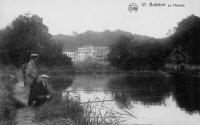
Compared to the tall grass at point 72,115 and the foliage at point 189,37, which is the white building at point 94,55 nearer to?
the foliage at point 189,37

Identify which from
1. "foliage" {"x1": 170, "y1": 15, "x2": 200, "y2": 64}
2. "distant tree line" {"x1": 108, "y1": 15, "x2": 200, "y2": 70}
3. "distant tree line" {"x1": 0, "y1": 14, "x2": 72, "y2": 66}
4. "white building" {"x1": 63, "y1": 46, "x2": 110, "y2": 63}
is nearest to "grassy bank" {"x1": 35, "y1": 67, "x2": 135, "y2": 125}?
"distant tree line" {"x1": 0, "y1": 14, "x2": 72, "y2": 66}

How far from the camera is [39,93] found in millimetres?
7629

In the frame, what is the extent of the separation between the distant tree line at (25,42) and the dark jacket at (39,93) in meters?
10.6

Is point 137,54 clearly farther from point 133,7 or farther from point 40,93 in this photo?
point 40,93

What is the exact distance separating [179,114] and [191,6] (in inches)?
129

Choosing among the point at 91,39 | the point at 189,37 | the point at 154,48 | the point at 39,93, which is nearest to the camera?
the point at 39,93

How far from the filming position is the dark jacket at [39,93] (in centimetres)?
762

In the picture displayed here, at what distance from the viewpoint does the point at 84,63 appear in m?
34.3

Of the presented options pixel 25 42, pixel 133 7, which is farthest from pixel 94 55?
pixel 133 7

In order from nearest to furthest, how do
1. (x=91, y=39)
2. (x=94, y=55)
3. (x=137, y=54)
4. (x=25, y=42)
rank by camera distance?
(x=25, y=42), (x=91, y=39), (x=94, y=55), (x=137, y=54)

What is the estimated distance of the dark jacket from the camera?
7617mm

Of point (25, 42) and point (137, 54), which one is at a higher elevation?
point (25, 42)

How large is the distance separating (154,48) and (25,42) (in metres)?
19.5

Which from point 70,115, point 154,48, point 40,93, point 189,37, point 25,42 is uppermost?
point 189,37
